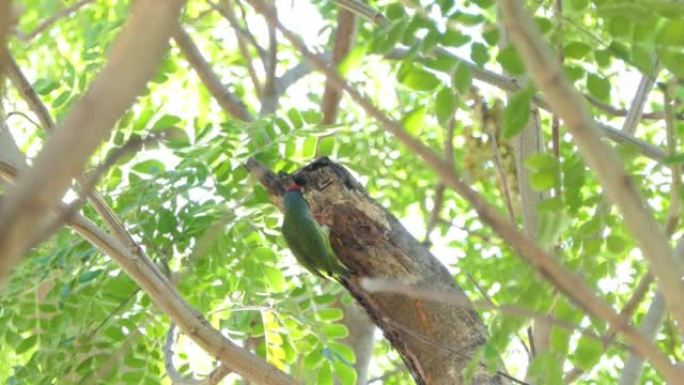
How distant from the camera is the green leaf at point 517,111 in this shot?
1554 millimetres

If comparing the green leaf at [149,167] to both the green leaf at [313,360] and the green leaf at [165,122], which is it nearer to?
the green leaf at [165,122]

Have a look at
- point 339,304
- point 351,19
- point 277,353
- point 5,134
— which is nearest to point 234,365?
point 277,353

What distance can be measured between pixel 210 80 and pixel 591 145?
473cm

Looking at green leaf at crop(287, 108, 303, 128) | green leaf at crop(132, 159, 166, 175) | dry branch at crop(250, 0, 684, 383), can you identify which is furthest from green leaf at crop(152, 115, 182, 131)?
dry branch at crop(250, 0, 684, 383)

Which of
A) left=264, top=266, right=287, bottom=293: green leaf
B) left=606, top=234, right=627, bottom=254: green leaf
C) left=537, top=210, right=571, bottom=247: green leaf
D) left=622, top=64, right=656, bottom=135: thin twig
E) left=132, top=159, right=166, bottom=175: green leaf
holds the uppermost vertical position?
left=132, top=159, right=166, bottom=175: green leaf

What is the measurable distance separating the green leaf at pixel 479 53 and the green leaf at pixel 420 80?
132 millimetres

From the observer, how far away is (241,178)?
126 inches

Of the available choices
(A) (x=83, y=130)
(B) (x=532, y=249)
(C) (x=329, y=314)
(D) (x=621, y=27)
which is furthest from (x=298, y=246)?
(A) (x=83, y=130)

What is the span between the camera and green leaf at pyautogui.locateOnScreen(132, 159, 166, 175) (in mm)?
3482

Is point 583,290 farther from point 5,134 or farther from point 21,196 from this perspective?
point 5,134

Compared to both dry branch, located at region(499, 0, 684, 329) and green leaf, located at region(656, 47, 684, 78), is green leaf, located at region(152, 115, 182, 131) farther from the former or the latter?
dry branch, located at region(499, 0, 684, 329)

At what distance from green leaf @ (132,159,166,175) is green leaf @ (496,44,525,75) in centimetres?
181

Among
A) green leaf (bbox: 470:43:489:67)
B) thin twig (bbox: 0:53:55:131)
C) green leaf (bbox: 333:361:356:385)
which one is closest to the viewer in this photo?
green leaf (bbox: 470:43:489:67)

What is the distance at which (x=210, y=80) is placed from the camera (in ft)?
18.6
